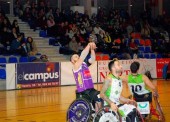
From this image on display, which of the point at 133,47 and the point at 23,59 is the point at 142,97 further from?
the point at 133,47

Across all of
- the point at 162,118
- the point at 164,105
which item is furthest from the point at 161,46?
the point at 162,118

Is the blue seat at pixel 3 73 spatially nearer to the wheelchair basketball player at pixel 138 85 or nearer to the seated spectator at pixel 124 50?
the seated spectator at pixel 124 50

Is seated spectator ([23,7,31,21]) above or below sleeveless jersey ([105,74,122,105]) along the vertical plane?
above

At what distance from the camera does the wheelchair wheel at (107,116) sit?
7645 mm

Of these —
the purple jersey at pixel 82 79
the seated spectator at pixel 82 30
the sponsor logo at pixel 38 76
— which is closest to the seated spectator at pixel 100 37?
the seated spectator at pixel 82 30

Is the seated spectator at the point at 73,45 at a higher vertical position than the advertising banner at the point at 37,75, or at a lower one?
higher

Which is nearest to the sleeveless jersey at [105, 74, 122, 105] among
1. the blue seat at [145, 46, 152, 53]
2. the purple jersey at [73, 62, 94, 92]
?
the purple jersey at [73, 62, 94, 92]

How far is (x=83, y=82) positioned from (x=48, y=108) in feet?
14.0

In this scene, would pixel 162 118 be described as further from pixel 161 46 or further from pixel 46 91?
pixel 161 46

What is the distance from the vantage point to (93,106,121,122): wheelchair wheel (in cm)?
764

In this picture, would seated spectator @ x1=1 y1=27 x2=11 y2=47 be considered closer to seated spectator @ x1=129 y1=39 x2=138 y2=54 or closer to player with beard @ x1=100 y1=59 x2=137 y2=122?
seated spectator @ x1=129 y1=39 x2=138 y2=54

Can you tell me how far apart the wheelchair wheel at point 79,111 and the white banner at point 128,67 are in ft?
41.2

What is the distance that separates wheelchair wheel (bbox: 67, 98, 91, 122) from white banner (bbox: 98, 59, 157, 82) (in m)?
12.6

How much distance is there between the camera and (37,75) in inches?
756
